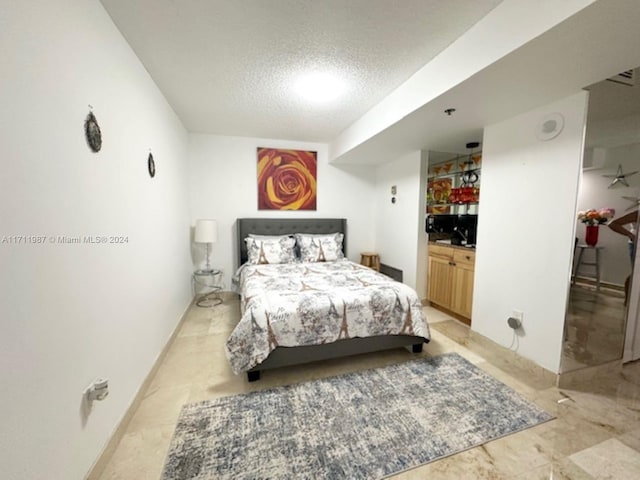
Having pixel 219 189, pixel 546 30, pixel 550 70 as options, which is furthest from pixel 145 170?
pixel 550 70

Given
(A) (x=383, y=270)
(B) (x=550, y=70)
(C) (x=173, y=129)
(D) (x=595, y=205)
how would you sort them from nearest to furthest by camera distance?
(B) (x=550, y=70) → (D) (x=595, y=205) → (C) (x=173, y=129) → (A) (x=383, y=270)

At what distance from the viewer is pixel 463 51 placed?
160 cm

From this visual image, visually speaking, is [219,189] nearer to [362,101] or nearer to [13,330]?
[362,101]

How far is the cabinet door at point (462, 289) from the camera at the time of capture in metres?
2.86

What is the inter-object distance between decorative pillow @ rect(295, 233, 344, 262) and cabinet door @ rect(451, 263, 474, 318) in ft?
5.05

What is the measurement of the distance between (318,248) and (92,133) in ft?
8.99

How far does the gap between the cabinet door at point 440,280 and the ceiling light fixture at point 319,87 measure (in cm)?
231

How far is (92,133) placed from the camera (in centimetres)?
127

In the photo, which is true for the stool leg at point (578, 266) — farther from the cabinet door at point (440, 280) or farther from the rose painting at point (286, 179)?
the rose painting at point (286, 179)

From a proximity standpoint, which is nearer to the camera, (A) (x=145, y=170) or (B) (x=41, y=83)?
(B) (x=41, y=83)

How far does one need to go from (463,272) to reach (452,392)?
4.86 ft

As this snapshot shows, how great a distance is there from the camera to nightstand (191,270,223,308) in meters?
3.69

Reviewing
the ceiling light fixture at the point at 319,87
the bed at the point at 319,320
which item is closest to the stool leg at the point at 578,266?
the bed at the point at 319,320

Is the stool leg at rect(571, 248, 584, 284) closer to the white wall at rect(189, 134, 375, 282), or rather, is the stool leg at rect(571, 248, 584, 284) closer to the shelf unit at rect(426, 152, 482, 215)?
the shelf unit at rect(426, 152, 482, 215)
